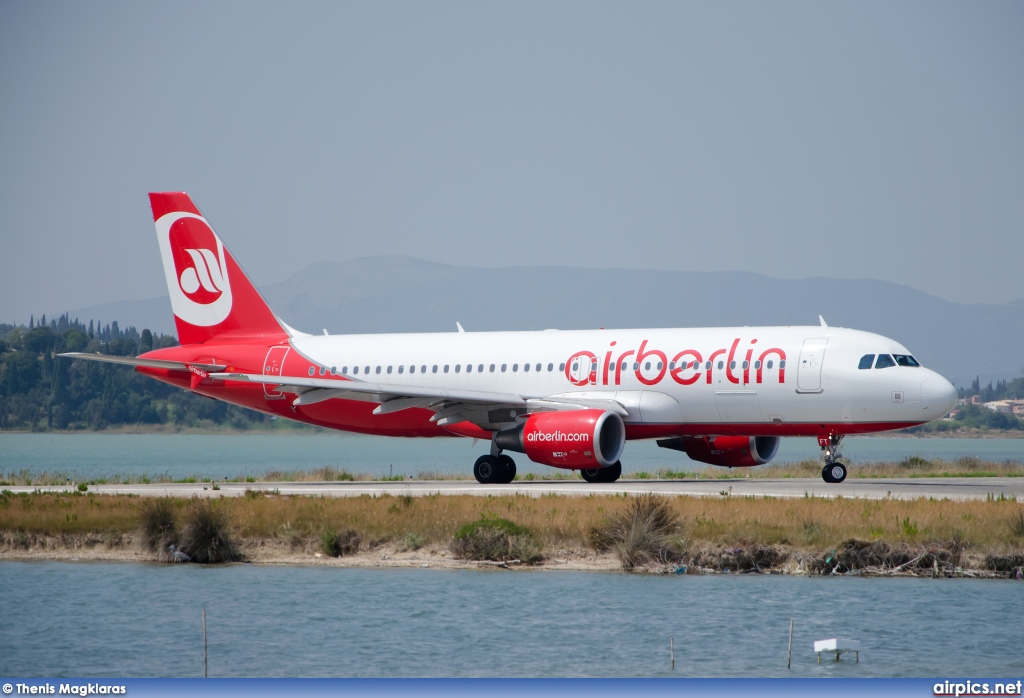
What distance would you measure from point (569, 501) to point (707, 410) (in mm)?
6570

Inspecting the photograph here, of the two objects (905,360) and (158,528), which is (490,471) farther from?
(158,528)

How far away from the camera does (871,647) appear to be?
50.6 ft

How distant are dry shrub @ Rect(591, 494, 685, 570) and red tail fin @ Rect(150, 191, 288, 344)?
19.0 m

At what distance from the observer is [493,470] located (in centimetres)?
3272

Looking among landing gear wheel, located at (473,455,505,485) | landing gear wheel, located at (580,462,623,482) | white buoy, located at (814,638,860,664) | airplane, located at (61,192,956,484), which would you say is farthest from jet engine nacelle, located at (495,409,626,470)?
white buoy, located at (814,638,860,664)

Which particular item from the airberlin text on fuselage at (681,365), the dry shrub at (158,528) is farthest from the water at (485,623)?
the airberlin text on fuselage at (681,365)

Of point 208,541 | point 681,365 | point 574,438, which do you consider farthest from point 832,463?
point 208,541

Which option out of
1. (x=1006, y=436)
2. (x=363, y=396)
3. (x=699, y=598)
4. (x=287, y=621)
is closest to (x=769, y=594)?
(x=699, y=598)

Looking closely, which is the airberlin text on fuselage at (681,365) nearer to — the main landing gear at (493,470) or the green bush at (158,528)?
the main landing gear at (493,470)

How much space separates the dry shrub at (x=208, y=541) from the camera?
21.9m

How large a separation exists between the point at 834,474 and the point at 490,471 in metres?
8.69

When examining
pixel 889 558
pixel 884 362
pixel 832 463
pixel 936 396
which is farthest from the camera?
pixel 832 463

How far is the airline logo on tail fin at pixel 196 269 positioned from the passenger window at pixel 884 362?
19.5m

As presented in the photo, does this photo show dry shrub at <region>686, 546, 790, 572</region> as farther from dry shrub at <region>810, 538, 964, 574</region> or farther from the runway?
the runway
